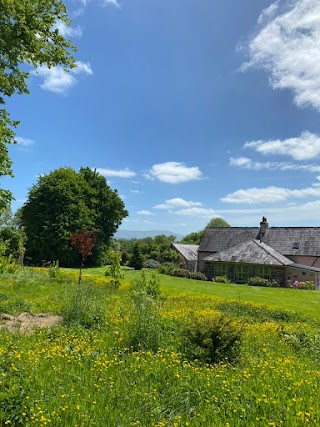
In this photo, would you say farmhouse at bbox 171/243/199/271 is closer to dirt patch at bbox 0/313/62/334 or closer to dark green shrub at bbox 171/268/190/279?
dark green shrub at bbox 171/268/190/279

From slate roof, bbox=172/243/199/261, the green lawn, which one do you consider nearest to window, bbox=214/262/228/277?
the green lawn

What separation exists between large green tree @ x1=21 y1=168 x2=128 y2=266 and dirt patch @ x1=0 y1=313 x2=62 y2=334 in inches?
1251

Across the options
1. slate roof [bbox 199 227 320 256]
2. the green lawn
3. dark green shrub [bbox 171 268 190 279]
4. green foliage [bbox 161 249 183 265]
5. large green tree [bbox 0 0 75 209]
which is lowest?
the green lawn

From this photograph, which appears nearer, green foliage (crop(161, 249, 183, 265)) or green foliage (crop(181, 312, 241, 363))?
green foliage (crop(181, 312, 241, 363))

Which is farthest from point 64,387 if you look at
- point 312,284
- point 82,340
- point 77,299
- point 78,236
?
point 312,284

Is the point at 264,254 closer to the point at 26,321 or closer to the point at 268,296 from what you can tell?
the point at 268,296

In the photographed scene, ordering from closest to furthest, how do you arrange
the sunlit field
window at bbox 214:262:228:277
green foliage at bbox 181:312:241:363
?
the sunlit field
green foliage at bbox 181:312:241:363
window at bbox 214:262:228:277

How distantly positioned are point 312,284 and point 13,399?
111 ft

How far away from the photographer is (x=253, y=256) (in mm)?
38250

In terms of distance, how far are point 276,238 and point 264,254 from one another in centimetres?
849

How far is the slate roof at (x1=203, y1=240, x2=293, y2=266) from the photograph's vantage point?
36.5m

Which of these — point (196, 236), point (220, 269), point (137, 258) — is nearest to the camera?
point (220, 269)

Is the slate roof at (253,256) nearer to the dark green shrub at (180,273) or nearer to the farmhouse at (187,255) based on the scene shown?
the dark green shrub at (180,273)

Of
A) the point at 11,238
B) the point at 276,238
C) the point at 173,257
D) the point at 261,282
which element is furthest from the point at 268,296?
the point at 173,257
